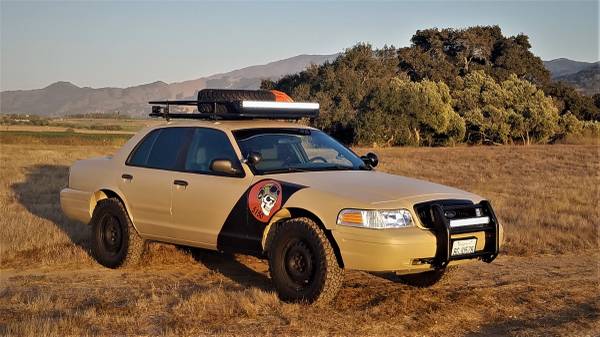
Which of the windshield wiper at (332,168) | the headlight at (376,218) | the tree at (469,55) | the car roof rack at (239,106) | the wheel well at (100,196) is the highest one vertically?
the tree at (469,55)

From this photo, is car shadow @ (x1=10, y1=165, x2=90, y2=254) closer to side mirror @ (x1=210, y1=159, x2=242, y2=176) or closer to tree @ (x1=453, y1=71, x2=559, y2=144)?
side mirror @ (x1=210, y1=159, x2=242, y2=176)

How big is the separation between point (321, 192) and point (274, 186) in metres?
0.53

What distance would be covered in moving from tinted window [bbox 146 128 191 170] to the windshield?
816mm

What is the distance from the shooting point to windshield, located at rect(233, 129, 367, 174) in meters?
7.60

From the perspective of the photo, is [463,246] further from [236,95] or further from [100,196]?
[100,196]

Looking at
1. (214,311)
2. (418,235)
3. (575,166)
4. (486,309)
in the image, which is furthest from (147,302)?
(575,166)

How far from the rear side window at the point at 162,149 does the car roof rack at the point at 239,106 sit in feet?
1.03

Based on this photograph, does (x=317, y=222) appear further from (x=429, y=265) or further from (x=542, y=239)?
(x=542, y=239)

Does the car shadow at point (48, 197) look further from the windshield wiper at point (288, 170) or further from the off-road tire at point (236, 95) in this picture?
the windshield wiper at point (288, 170)

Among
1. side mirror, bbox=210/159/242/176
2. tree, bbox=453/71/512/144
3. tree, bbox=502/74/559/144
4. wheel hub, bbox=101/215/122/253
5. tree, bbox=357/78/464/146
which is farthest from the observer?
tree, bbox=502/74/559/144

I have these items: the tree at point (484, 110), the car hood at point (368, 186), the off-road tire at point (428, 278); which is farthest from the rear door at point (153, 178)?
the tree at point (484, 110)

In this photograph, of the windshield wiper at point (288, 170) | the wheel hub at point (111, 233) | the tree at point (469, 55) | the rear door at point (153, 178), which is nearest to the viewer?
the windshield wiper at point (288, 170)

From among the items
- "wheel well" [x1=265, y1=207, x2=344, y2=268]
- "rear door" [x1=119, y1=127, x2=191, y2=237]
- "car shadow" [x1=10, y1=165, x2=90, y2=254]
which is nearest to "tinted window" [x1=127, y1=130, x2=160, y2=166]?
"rear door" [x1=119, y1=127, x2=191, y2=237]

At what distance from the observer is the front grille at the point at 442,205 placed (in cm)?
655
